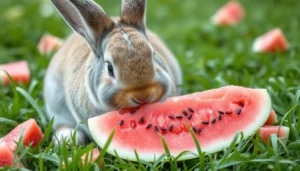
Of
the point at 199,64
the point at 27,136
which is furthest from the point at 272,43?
the point at 27,136

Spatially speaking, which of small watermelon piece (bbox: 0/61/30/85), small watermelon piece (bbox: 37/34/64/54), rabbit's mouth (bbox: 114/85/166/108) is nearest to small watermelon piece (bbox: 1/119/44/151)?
rabbit's mouth (bbox: 114/85/166/108)

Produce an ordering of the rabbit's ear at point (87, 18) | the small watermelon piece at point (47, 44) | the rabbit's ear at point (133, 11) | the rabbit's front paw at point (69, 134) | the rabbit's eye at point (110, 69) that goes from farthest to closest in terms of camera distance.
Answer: the small watermelon piece at point (47, 44) → the rabbit's front paw at point (69, 134) → the rabbit's ear at point (133, 11) → the rabbit's ear at point (87, 18) → the rabbit's eye at point (110, 69)

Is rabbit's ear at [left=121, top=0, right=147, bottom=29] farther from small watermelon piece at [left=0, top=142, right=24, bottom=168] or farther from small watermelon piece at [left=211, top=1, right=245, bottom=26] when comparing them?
small watermelon piece at [left=211, top=1, right=245, bottom=26]

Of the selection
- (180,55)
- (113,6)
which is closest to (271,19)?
(180,55)

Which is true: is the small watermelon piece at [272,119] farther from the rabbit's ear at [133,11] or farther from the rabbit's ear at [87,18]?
the rabbit's ear at [87,18]

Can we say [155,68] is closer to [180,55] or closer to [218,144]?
[218,144]

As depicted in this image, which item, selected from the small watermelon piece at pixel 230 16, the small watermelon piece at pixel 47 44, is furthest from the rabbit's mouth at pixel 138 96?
the small watermelon piece at pixel 230 16
